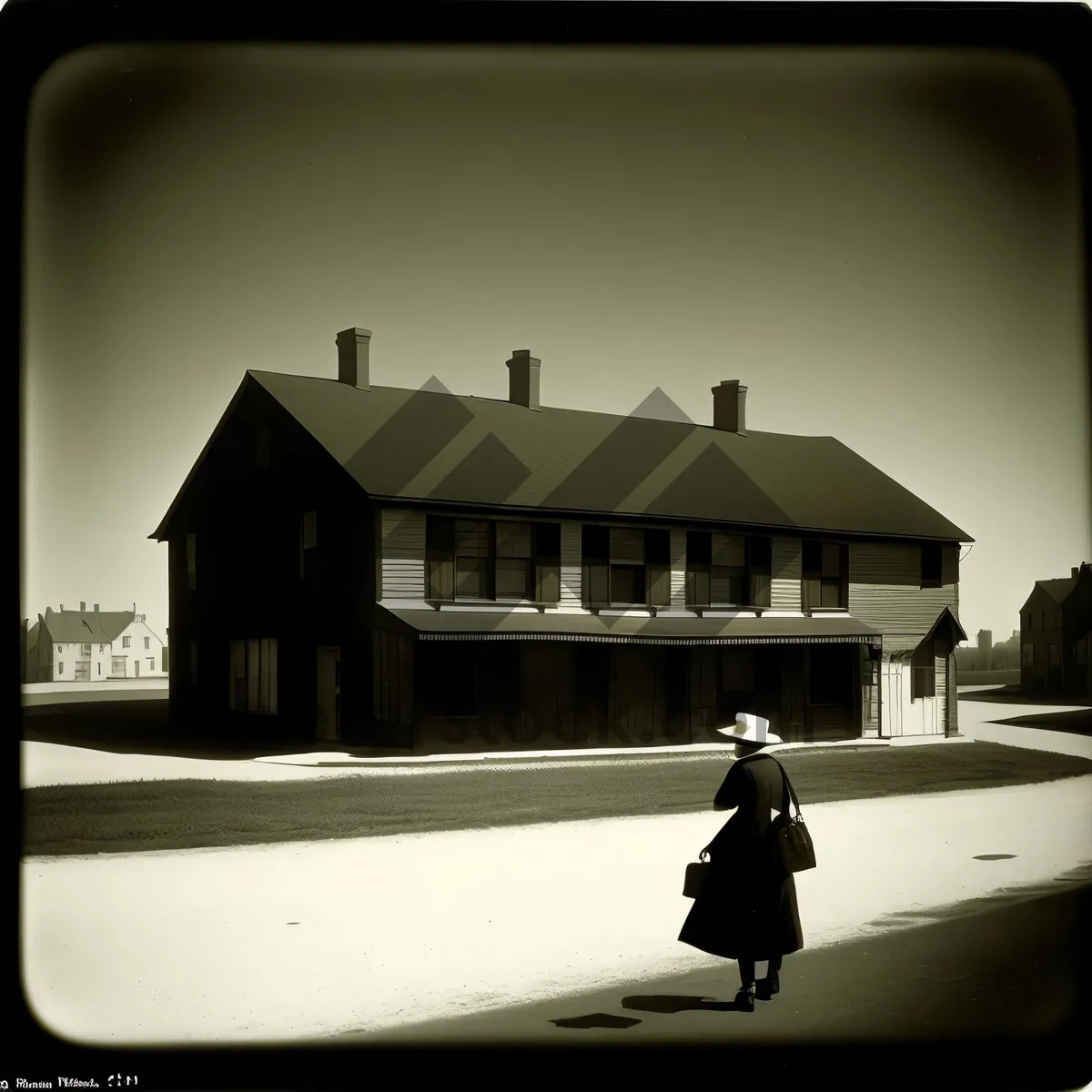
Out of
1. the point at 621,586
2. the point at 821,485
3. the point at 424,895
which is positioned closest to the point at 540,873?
the point at 424,895

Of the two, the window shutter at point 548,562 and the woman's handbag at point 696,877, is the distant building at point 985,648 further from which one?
the woman's handbag at point 696,877

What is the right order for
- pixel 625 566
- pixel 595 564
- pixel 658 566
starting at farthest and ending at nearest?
pixel 658 566 → pixel 625 566 → pixel 595 564

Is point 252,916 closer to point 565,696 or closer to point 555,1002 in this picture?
point 555,1002

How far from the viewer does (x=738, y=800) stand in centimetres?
685

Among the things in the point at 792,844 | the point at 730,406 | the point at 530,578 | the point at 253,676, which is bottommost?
the point at 253,676

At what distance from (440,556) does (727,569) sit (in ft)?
22.0

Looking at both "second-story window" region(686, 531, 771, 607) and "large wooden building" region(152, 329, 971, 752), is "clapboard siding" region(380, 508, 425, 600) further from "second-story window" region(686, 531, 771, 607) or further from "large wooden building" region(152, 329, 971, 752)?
"second-story window" region(686, 531, 771, 607)

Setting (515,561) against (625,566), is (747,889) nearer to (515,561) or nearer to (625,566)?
(515,561)

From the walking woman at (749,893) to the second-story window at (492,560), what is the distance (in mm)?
15153

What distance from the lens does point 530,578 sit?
74.8ft

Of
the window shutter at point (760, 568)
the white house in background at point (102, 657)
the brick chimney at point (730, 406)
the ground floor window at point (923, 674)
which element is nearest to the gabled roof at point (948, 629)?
the ground floor window at point (923, 674)

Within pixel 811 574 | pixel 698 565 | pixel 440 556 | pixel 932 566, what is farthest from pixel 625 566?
pixel 932 566

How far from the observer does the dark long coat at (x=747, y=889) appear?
674 centimetres

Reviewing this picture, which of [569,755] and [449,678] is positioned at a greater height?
[449,678]
